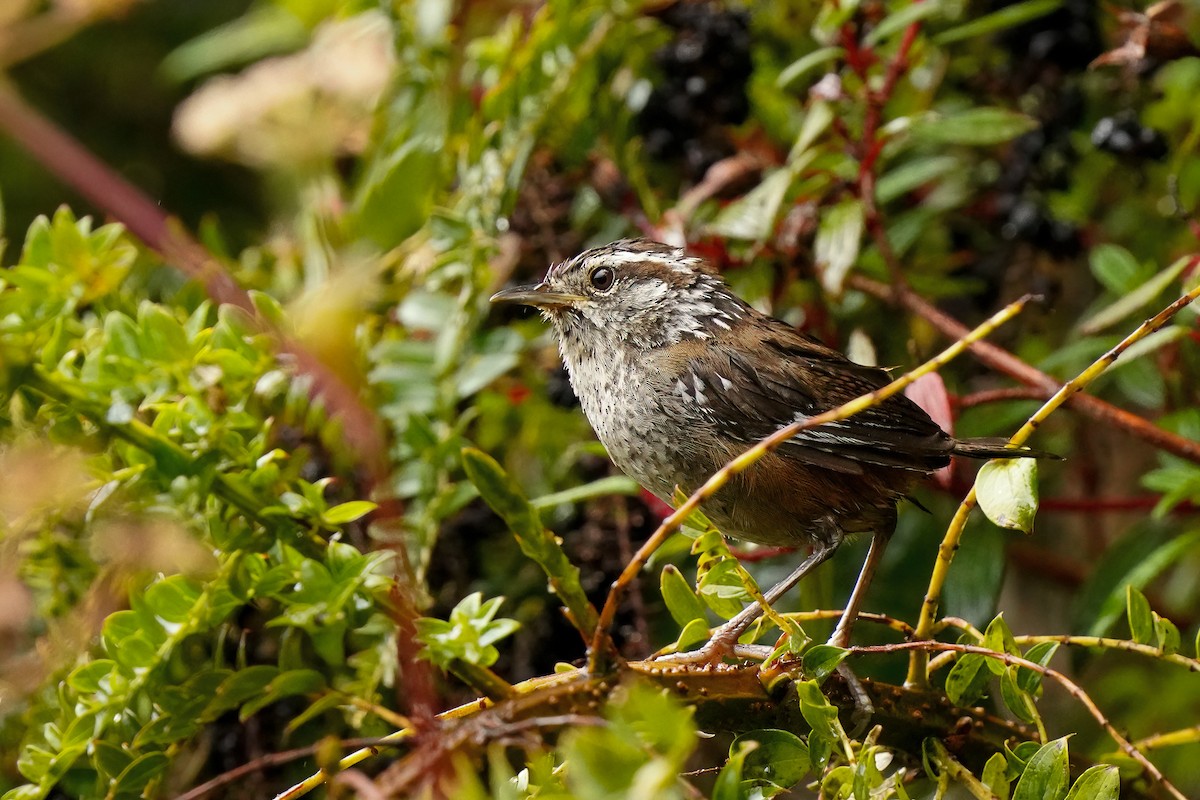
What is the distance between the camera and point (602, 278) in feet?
11.0

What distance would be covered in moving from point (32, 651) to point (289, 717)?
625 mm

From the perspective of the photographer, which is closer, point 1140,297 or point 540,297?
point 1140,297

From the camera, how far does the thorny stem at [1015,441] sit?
6.53ft

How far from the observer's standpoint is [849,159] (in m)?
3.34

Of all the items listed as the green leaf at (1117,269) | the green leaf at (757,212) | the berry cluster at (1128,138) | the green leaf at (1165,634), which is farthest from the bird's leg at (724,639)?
the berry cluster at (1128,138)

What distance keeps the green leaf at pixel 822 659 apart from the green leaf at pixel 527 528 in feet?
1.25

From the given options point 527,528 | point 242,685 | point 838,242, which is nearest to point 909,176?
point 838,242

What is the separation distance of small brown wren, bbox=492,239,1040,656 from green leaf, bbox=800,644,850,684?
0.71 m

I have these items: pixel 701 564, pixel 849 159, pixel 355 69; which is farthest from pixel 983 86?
pixel 701 564

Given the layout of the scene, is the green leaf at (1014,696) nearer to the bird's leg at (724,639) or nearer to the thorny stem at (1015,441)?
the thorny stem at (1015,441)

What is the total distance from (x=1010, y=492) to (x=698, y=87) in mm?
1791

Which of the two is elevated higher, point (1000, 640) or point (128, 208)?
point (128, 208)

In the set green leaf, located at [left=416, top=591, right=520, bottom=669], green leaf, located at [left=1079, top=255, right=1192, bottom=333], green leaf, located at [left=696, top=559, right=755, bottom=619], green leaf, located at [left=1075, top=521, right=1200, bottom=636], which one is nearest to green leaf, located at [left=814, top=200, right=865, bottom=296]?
green leaf, located at [left=1079, top=255, right=1192, bottom=333]

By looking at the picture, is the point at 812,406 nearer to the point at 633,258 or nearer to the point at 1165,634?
the point at 633,258
